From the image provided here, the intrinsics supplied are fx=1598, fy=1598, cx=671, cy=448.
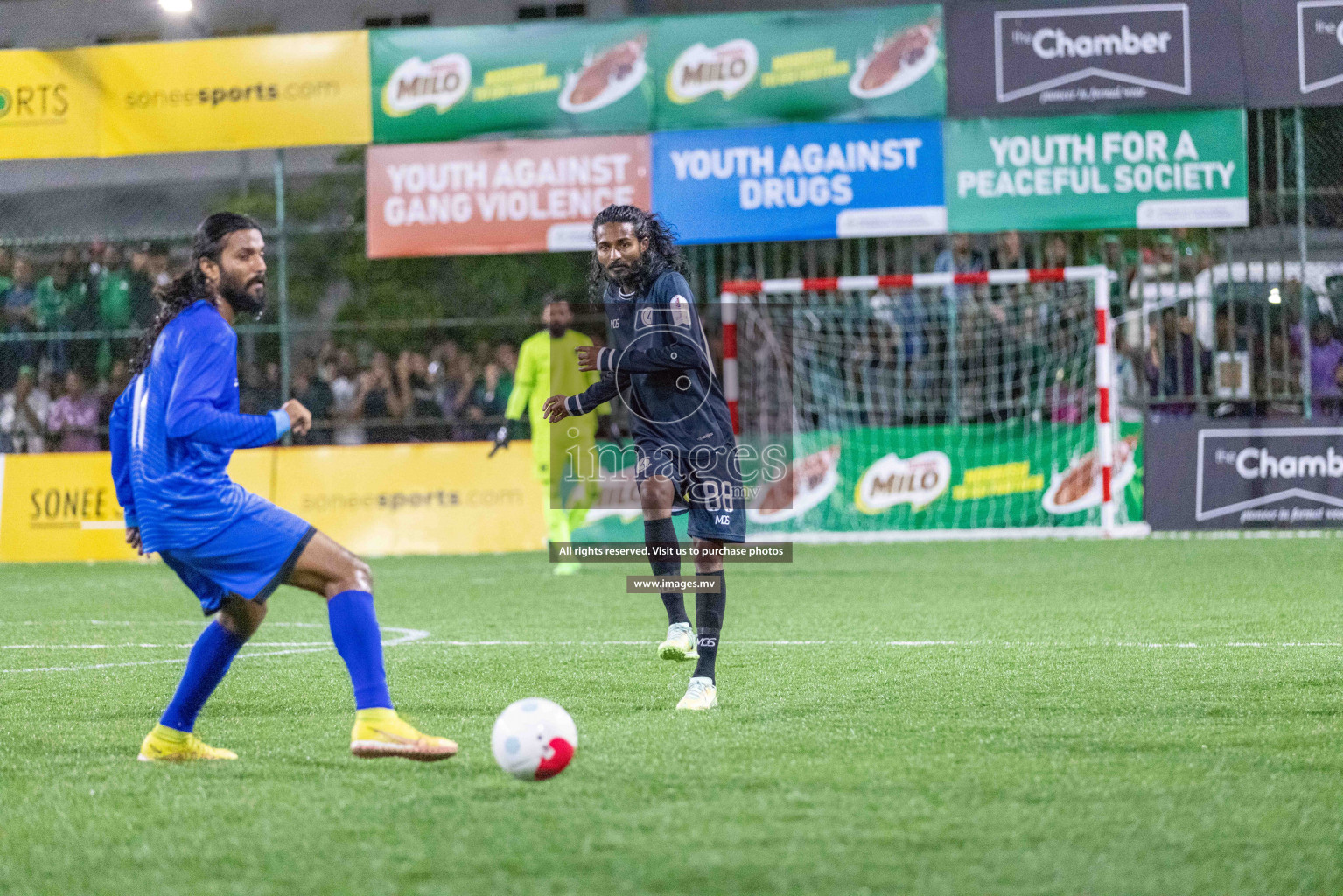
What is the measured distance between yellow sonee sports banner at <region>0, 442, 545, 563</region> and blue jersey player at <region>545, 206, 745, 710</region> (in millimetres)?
9389

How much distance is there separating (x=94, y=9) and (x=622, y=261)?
2567 cm

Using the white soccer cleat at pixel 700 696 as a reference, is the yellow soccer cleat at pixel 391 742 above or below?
above

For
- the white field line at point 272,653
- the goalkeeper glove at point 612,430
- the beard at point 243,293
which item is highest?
the beard at point 243,293

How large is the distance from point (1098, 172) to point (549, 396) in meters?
6.80

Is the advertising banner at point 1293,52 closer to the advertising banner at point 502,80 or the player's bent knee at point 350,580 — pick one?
the advertising banner at point 502,80

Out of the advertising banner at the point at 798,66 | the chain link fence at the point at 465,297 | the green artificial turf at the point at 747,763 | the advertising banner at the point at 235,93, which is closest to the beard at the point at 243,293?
the green artificial turf at the point at 747,763

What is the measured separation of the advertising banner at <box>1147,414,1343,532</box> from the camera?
52.1 feet

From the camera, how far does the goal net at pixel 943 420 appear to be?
1627cm

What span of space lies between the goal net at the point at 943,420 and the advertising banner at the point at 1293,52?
2.67 metres

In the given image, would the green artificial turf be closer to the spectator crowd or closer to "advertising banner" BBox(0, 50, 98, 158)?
the spectator crowd

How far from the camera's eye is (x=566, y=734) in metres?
4.71

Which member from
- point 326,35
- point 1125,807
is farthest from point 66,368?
point 1125,807

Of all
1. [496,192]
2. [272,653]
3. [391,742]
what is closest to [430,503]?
[496,192]

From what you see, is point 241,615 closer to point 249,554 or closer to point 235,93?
point 249,554
